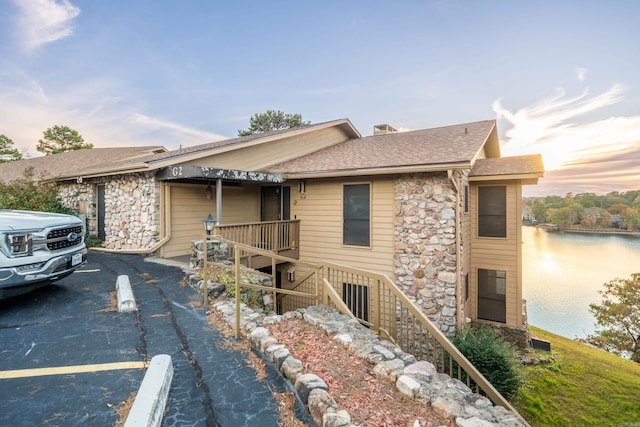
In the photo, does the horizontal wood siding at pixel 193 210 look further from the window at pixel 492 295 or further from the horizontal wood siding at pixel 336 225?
the window at pixel 492 295

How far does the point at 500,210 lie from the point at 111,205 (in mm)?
12305

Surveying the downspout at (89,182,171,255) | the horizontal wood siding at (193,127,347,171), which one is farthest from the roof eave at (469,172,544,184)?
the downspout at (89,182,171,255)

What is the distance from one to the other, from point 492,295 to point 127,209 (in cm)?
1155

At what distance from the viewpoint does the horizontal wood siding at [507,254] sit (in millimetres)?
8117

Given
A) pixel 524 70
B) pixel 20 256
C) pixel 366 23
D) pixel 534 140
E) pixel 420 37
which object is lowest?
pixel 20 256

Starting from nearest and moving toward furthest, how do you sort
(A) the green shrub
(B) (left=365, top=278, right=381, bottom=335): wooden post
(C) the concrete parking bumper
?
(C) the concrete parking bumper, (B) (left=365, top=278, right=381, bottom=335): wooden post, (A) the green shrub

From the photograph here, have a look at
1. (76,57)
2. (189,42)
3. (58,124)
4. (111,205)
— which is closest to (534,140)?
(189,42)

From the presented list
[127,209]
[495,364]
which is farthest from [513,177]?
[127,209]

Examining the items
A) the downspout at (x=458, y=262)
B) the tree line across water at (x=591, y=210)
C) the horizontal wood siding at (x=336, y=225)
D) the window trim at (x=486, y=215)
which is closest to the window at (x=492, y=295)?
the window trim at (x=486, y=215)

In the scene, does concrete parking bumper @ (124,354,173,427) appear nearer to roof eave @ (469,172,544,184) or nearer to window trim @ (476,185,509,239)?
roof eave @ (469,172,544,184)

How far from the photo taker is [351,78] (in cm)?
1440

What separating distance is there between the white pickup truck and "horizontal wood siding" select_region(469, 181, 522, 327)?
962cm

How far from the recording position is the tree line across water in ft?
59.3

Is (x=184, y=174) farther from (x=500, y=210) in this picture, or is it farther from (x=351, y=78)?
→ (x=351, y=78)
